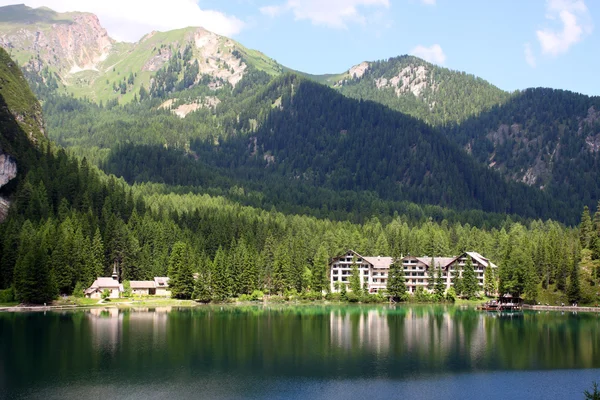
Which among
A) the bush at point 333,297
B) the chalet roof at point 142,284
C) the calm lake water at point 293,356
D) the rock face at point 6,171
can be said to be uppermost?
the rock face at point 6,171

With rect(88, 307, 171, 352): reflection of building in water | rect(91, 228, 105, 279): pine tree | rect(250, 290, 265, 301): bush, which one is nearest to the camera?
rect(88, 307, 171, 352): reflection of building in water

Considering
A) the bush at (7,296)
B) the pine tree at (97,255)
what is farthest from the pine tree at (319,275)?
the bush at (7,296)

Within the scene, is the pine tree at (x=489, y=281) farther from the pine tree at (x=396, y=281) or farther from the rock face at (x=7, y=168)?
the rock face at (x=7, y=168)

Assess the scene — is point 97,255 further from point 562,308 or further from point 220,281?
point 562,308

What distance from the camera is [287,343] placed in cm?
9412

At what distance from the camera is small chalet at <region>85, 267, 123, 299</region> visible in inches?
5856

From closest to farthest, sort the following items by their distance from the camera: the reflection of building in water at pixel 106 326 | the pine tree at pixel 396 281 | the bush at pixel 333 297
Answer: the reflection of building in water at pixel 106 326, the pine tree at pixel 396 281, the bush at pixel 333 297

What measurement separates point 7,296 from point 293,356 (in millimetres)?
75126

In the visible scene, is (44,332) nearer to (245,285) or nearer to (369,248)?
(245,285)

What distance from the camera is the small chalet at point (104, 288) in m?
149

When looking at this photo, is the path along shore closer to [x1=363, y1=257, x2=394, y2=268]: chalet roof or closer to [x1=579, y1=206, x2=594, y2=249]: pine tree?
[x1=579, y1=206, x2=594, y2=249]: pine tree

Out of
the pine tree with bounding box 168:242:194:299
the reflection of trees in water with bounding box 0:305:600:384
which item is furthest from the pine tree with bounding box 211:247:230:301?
the reflection of trees in water with bounding box 0:305:600:384

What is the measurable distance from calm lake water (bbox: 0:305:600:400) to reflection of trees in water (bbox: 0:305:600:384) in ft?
0.55

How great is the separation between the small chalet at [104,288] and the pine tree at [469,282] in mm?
76558
